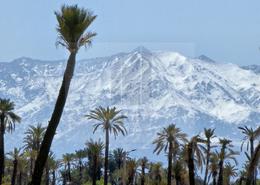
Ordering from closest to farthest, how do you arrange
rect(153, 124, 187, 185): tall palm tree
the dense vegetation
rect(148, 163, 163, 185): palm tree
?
the dense vegetation
rect(153, 124, 187, 185): tall palm tree
rect(148, 163, 163, 185): palm tree

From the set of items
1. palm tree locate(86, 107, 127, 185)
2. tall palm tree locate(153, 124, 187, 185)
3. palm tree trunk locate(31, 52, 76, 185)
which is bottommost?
palm tree trunk locate(31, 52, 76, 185)

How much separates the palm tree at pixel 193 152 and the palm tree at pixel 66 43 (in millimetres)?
35424

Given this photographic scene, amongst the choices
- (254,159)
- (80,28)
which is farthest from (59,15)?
(254,159)

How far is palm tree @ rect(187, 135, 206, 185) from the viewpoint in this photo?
223 feet

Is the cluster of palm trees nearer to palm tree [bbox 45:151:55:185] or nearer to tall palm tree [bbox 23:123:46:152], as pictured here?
tall palm tree [bbox 23:123:46:152]

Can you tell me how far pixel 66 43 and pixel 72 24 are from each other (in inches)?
60.1

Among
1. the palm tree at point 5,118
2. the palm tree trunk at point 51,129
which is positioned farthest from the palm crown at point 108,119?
the palm tree trunk at point 51,129

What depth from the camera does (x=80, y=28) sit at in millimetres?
33219

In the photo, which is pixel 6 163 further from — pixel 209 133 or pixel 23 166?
pixel 209 133

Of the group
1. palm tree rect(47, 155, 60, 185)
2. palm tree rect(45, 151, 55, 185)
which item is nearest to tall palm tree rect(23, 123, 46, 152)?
palm tree rect(45, 151, 55, 185)

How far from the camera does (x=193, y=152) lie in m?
74.0

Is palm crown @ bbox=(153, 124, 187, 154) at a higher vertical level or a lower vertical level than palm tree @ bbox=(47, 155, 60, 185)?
higher

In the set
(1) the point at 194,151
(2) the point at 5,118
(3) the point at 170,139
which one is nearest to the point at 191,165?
(1) the point at 194,151

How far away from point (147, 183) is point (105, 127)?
18232 millimetres
